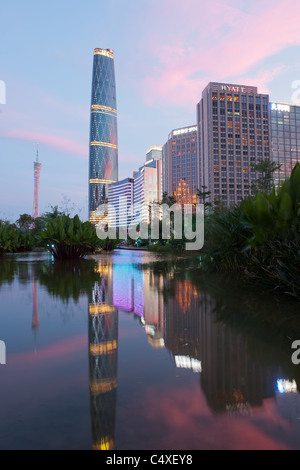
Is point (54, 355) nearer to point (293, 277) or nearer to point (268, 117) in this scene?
point (293, 277)

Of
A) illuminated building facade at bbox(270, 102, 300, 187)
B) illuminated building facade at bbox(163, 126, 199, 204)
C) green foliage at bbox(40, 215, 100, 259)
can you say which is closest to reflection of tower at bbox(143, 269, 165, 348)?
green foliage at bbox(40, 215, 100, 259)

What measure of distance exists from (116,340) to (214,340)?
91cm

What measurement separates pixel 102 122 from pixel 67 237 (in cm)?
14194

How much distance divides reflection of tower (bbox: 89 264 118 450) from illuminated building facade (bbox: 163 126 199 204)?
139 m

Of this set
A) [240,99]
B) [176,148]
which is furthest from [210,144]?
[176,148]

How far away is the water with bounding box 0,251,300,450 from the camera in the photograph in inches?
54.0

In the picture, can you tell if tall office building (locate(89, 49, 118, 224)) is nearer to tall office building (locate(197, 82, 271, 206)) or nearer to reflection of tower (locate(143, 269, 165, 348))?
tall office building (locate(197, 82, 271, 206))

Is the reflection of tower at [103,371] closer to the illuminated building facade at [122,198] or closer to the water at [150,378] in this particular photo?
the water at [150,378]

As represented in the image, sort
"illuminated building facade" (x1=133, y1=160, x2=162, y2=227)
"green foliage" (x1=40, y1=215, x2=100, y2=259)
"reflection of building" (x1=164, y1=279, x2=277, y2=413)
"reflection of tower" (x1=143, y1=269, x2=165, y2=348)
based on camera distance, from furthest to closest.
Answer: "illuminated building facade" (x1=133, y1=160, x2=162, y2=227)
"green foliage" (x1=40, y1=215, x2=100, y2=259)
"reflection of tower" (x1=143, y1=269, x2=165, y2=348)
"reflection of building" (x1=164, y1=279, x2=277, y2=413)

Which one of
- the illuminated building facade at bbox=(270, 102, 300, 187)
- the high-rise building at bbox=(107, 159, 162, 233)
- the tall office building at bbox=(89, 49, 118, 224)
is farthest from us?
the high-rise building at bbox=(107, 159, 162, 233)

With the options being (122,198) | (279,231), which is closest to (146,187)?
(122,198)

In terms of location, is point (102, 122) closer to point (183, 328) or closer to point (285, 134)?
point (285, 134)

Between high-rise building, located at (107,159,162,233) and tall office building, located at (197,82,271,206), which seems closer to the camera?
tall office building, located at (197,82,271,206)

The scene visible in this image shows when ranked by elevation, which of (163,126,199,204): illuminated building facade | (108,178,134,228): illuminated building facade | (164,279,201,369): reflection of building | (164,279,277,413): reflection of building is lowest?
(164,279,201,369): reflection of building
